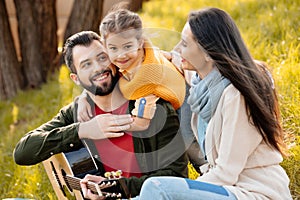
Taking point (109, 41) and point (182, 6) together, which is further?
point (182, 6)

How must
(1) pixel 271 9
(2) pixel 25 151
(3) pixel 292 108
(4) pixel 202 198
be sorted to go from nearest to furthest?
1. (4) pixel 202 198
2. (2) pixel 25 151
3. (3) pixel 292 108
4. (1) pixel 271 9

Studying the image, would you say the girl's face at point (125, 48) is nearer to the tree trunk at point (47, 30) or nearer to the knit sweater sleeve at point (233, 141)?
the knit sweater sleeve at point (233, 141)

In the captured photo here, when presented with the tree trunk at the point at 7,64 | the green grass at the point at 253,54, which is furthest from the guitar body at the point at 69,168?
the tree trunk at the point at 7,64

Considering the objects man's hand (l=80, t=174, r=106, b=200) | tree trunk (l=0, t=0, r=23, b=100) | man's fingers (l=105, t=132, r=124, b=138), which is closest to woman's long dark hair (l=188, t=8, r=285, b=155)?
man's fingers (l=105, t=132, r=124, b=138)

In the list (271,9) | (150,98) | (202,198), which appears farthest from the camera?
(271,9)

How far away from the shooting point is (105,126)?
3258 millimetres

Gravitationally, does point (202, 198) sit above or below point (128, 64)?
below

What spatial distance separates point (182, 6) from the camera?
7566mm

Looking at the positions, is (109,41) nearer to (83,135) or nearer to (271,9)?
(83,135)

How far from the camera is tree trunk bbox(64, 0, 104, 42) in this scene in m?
7.10

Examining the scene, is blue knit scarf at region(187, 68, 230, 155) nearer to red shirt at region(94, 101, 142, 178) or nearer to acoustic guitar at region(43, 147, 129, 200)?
red shirt at region(94, 101, 142, 178)

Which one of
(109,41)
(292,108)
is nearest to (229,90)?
(109,41)

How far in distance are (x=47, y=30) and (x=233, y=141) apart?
5.21 meters

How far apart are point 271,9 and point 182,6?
1834 mm
